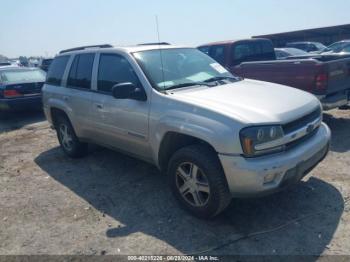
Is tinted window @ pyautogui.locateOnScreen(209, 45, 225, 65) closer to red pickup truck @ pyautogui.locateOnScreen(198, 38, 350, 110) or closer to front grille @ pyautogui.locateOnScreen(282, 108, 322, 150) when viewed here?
red pickup truck @ pyautogui.locateOnScreen(198, 38, 350, 110)

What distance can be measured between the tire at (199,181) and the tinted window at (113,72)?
1.16 metres

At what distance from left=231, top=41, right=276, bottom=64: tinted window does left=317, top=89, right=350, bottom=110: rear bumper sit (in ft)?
8.67

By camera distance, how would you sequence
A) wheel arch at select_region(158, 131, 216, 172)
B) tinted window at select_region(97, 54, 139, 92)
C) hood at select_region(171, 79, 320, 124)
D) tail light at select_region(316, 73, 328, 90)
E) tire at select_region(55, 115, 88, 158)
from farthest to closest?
tail light at select_region(316, 73, 328, 90), tire at select_region(55, 115, 88, 158), tinted window at select_region(97, 54, 139, 92), wheel arch at select_region(158, 131, 216, 172), hood at select_region(171, 79, 320, 124)

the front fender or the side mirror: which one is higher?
the side mirror

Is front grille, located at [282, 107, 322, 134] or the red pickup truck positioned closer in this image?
front grille, located at [282, 107, 322, 134]

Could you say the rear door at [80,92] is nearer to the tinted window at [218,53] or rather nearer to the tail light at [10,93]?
the tinted window at [218,53]

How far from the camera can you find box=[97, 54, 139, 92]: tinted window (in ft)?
14.0

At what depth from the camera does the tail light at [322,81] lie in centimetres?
588

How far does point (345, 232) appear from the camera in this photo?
3.28 metres

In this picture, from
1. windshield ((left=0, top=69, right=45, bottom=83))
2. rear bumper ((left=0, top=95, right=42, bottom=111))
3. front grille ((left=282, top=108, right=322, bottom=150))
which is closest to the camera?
front grille ((left=282, top=108, right=322, bottom=150))

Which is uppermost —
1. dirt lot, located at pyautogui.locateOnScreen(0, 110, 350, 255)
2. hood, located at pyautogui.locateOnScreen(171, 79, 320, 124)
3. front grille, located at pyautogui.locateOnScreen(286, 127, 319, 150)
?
hood, located at pyautogui.locateOnScreen(171, 79, 320, 124)

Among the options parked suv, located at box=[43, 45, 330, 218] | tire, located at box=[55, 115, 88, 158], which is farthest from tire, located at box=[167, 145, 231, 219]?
tire, located at box=[55, 115, 88, 158]

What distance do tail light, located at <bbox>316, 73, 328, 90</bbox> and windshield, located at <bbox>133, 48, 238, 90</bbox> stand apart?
2.08 m

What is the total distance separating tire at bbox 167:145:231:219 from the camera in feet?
10.9
